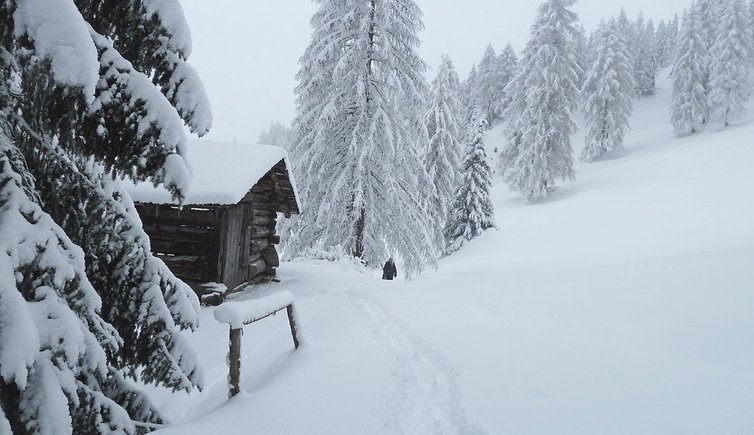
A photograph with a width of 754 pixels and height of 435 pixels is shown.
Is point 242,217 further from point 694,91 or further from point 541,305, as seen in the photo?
point 694,91

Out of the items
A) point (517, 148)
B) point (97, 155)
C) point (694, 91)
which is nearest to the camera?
point (97, 155)

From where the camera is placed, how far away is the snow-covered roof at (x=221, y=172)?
8.73 meters

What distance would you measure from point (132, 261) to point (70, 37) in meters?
1.78

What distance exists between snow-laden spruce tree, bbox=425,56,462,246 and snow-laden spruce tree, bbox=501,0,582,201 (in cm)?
625

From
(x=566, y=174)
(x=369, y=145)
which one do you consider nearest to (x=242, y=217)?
(x=369, y=145)

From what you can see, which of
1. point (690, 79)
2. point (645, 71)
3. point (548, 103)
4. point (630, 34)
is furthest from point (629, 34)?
point (548, 103)

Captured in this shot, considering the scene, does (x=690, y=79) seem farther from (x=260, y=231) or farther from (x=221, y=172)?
(x=221, y=172)

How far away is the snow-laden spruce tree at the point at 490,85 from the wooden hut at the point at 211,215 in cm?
4707

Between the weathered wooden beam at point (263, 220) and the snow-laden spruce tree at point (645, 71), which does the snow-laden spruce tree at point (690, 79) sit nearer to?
the snow-laden spruce tree at point (645, 71)

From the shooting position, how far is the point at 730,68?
31.0 m

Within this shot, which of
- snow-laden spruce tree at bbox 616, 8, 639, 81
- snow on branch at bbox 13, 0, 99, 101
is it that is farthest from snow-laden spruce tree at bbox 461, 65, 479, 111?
snow on branch at bbox 13, 0, 99, 101

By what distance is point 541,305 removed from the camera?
783 centimetres

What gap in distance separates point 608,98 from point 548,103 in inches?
451

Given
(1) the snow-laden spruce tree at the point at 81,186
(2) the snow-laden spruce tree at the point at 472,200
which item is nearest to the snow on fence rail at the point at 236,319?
(1) the snow-laden spruce tree at the point at 81,186
